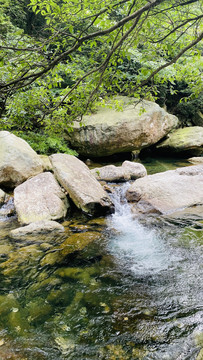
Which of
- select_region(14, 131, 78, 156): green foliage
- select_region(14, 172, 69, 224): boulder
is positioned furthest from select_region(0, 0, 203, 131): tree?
select_region(14, 131, 78, 156): green foliage

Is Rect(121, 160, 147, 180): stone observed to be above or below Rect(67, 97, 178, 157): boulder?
below

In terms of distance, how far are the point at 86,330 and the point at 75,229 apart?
115 inches

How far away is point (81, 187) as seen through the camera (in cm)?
651

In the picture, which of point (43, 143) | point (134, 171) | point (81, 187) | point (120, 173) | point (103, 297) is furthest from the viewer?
point (43, 143)

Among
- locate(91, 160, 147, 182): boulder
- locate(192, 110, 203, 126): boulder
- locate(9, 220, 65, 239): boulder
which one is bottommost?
locate(9, 220, 65, 239): boulder

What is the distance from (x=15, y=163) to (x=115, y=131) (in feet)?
20.0

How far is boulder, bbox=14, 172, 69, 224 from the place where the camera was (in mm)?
5730

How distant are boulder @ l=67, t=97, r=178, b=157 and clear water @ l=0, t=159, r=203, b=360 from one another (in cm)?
771

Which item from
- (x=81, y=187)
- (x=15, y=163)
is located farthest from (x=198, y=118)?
(x=15, y=163)

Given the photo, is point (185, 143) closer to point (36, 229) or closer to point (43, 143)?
point (43, 143)

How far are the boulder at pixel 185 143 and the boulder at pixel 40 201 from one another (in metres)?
9.81

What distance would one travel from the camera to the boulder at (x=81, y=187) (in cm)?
618

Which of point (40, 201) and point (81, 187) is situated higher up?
point (81, 187)

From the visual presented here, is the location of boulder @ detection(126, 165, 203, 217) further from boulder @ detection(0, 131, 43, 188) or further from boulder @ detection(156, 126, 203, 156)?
boulder @ detection(156, 126, 203, 156)
